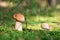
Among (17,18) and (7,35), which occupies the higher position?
(17,18)

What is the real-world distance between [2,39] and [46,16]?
304cm

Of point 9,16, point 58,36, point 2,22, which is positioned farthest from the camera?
point 9,16

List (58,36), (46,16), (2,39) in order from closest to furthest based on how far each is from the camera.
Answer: (2,39) < (58,36) < (46,16)

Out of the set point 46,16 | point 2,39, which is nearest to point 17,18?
point 2,39

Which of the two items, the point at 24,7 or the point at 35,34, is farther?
the point at 24,7

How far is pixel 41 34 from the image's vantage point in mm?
3732

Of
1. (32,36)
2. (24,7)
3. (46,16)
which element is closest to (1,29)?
(32,36)

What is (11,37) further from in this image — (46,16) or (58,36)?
(46,16)

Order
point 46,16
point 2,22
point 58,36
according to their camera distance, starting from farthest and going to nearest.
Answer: point 46,16 < point 2,22 < point 58,36

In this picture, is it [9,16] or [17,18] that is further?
[9,16]

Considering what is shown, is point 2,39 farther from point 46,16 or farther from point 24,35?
point 46,16

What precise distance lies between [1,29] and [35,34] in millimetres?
578

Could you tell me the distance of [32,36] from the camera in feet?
11.8

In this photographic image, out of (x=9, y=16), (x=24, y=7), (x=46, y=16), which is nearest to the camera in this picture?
(x=9, y=16)
